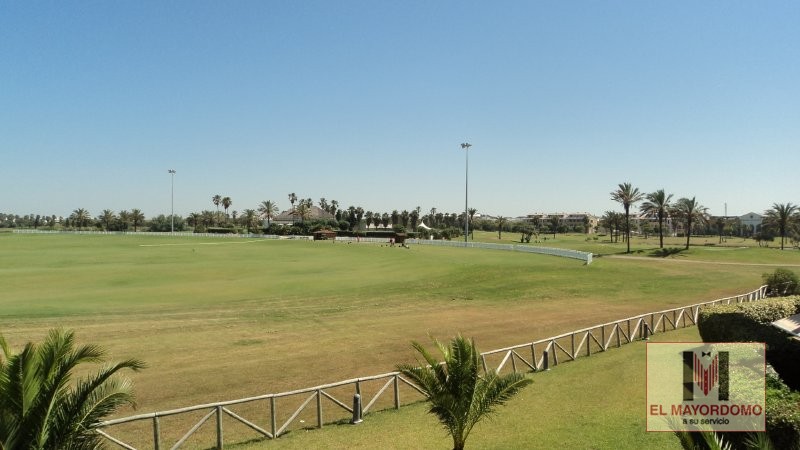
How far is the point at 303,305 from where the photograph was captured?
1299 inches

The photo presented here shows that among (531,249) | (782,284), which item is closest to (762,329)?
(782,284)

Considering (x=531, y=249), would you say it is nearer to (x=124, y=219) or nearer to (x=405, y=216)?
(x=405, y=216)

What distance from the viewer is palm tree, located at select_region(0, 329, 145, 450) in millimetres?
7203

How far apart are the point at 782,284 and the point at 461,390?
1494 inches

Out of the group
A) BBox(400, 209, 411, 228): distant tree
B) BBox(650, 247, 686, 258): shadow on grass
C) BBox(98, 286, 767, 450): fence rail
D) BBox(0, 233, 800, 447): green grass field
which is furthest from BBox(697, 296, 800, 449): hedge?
BBox(400, 209, 411, 228): distant tree

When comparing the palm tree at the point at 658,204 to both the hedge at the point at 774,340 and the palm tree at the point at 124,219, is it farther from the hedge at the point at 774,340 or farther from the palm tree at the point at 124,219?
the palm tree at the point at 124,219

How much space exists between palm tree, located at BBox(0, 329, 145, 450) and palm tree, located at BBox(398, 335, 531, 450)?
20.0 feet

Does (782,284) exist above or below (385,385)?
above

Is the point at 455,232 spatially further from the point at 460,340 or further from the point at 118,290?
the point at 460,340

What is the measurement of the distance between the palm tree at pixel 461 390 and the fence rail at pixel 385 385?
1.46 meters

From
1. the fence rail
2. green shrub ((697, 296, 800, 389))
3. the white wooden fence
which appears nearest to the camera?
the fence rail

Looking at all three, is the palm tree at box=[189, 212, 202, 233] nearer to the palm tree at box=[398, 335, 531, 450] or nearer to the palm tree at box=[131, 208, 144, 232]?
the palm tree at box=[131, 208, 144, 232]

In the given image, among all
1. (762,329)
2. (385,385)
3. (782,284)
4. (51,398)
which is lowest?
(385,385)

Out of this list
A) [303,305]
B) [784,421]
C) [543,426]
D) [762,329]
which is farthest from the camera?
[303,305]
